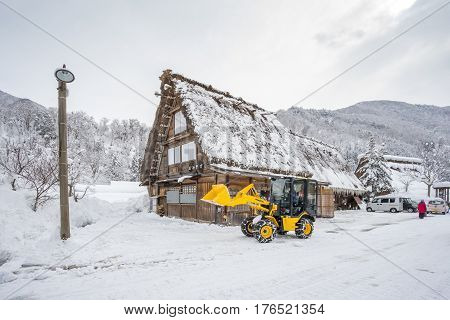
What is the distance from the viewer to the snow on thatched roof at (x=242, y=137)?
15148mm

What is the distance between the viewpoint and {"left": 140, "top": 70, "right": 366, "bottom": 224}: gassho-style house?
14.9 meters

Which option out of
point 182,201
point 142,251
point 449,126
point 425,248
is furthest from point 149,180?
point 449,126

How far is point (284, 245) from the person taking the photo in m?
9.22

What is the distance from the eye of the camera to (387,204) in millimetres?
29016

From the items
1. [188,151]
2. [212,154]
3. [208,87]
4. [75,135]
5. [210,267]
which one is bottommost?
[210,267]

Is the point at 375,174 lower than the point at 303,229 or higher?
higher

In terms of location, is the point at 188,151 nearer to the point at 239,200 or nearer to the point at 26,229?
the point at 239,200

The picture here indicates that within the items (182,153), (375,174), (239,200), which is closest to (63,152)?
(239,200)

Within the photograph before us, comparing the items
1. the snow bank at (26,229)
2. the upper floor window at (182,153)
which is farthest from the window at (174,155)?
the snow bank at (26,229)

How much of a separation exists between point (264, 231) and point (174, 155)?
426 inches

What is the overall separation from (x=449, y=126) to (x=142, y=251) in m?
208

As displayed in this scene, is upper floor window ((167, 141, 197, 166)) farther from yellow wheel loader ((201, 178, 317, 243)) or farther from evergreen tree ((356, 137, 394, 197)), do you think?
evergreen tree ((356, 137, 394, 197))

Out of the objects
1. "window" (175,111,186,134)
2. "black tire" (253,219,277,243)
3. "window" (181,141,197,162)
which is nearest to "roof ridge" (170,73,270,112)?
"window" (175,111,186,134)

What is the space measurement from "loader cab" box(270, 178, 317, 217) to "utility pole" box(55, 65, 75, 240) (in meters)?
7.07
